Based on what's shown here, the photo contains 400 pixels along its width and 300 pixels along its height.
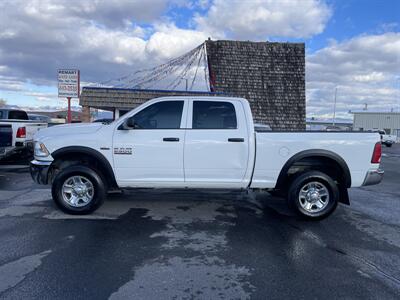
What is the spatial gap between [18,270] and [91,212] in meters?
1.98

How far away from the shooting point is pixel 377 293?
3158 millimetres

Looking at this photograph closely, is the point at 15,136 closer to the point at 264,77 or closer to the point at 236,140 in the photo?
the point at 236,140

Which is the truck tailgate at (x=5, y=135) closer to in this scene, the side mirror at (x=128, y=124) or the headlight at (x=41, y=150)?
the headlight at (x=41, y=150)

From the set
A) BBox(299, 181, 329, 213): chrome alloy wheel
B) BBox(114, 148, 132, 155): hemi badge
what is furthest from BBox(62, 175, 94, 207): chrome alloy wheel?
BBox(299, 181, 329, 213): chrome alloy wheel

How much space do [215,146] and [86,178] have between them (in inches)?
88.2

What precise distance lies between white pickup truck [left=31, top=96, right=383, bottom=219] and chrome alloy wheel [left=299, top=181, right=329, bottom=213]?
0.02 metres

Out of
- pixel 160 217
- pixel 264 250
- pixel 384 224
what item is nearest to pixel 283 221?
pixel 264 250

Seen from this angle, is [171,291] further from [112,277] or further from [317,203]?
[317,203]

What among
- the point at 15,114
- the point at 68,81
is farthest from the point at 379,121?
the point at 15,114

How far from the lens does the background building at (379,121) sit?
160 ft

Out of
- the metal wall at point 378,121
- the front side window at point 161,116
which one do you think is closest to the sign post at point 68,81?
the front side window at point 161,116

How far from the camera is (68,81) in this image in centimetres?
1120

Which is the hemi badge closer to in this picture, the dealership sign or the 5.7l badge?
the 5.7l badge

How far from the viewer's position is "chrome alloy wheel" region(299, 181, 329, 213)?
5383 mm
